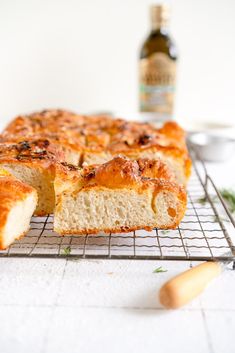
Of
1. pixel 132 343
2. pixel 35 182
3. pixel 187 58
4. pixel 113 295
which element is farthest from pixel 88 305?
pixel 187 58

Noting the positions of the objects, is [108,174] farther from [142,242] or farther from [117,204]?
[142,242]

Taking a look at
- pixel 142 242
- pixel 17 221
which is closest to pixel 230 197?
pixel 142 242

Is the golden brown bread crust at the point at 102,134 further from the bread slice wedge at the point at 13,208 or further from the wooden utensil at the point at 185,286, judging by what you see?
the wooden utensil at the point at 185,286

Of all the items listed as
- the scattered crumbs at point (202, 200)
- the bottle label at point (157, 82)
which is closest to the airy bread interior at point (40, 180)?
the scattered crumbs at point (202, 200)

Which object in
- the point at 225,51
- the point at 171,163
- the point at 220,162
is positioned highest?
the point at 225,51

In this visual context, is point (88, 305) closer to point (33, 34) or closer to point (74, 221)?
point (74, 221)
